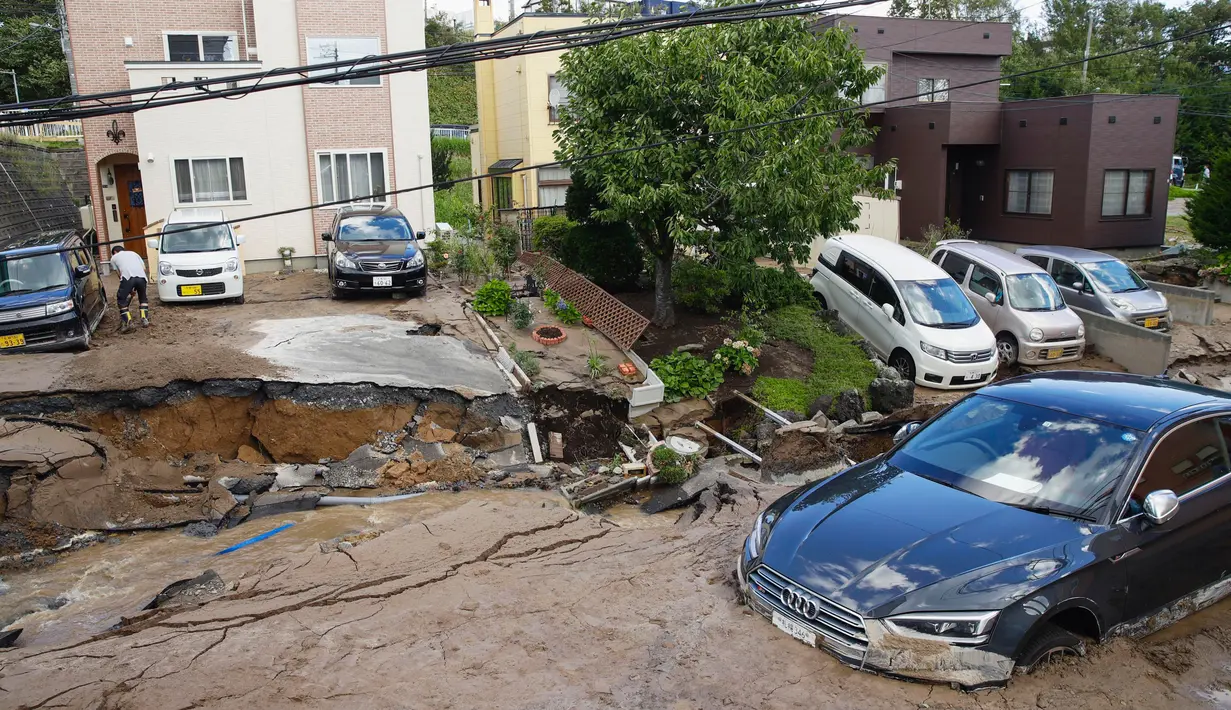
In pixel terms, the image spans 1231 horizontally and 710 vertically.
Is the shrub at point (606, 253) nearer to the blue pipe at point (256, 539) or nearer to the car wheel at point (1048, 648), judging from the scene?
the blue pipe at point (256, 539)

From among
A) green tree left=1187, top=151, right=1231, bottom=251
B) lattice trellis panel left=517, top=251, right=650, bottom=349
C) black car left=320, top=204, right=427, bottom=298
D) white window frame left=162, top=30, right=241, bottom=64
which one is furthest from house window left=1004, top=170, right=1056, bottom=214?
white window frame left=162, top=30, right=241, bottom=64

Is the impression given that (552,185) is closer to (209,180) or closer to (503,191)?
(503,191)

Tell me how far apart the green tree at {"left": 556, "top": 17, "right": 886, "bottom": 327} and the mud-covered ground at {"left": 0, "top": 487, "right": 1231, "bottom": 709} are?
7.48 m

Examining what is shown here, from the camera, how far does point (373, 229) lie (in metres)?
17.1

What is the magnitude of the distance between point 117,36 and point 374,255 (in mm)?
9988

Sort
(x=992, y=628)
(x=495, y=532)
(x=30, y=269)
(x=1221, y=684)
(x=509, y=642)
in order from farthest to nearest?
(x=30, y=269) → (x=495, y=532) → (x=509, y=642) → (x=1221, y=684) → (x=992, y=628)

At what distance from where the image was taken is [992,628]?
15.4 ft

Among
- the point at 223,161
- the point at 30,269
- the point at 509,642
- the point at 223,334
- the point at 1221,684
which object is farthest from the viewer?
the point at 223,161

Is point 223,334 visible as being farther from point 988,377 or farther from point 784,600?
point 988,377

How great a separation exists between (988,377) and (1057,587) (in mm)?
9883

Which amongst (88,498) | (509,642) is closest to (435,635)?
(509,642)

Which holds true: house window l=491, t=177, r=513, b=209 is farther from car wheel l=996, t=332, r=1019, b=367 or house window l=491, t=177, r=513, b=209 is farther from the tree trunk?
car wheel l=996, t=332, r=1019, b=367

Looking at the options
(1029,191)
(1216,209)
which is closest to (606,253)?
(1029,191)

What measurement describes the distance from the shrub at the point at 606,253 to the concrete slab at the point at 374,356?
4111 millimetres
